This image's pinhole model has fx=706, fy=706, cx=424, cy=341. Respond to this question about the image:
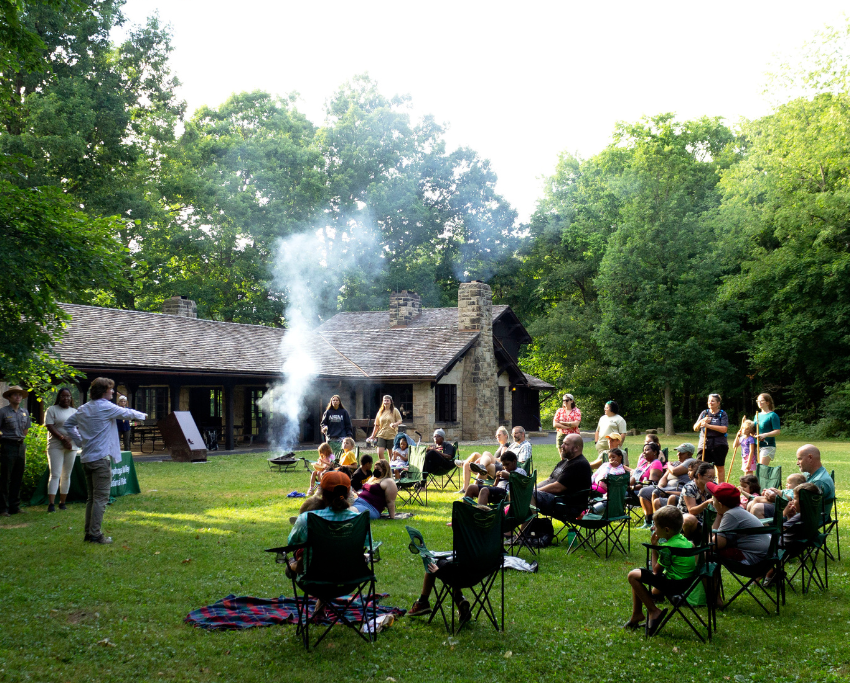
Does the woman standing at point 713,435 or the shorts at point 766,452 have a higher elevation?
the woman standing at point 713,435

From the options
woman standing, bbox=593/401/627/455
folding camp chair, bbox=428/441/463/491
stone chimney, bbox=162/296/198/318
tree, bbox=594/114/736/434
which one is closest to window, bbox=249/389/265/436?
stone chimney, bbox=162/296/198/318

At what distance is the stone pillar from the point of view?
25.9 metres

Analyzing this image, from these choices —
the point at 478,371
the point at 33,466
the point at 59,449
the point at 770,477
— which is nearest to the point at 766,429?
the point at 770,477

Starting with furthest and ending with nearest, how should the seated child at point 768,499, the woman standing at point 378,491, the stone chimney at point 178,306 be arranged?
the stone chimney at point 178,306
the woman standing at point 378,491
the seated child at point 768,499

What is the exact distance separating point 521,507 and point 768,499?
7.55 feet

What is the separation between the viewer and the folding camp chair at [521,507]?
682 centimetres

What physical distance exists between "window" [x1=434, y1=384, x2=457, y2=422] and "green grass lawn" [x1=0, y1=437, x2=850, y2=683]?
17.0 meters

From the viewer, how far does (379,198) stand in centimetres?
4059

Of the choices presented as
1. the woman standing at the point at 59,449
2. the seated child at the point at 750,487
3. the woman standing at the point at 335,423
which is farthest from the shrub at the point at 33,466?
the seated child at the point at 750,487

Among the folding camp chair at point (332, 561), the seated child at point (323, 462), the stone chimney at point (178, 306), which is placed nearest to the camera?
the folding camp chair at point (332, 561)

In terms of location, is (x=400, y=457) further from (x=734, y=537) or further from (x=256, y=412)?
(x=256, y=412)

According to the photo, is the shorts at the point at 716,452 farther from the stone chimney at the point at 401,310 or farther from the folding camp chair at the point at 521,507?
the stone chimney at the point at 401,310

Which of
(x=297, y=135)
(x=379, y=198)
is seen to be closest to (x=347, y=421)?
(x=379, y=198)

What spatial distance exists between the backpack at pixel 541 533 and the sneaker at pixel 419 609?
261cm
